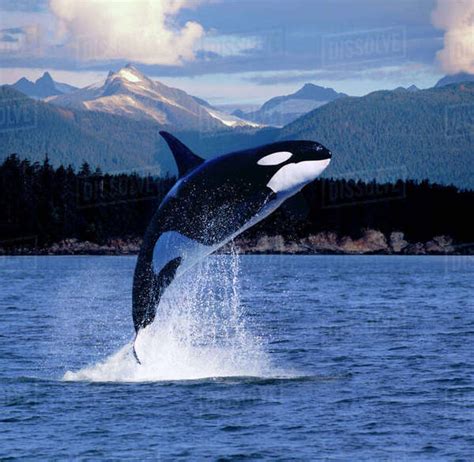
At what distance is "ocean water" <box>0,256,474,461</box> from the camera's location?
20.8 metres

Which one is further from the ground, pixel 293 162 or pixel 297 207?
pixel 293 162

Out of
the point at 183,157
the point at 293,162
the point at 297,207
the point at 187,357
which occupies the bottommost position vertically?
the point at 187,357

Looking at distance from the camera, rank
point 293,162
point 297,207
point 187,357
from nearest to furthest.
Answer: point 293,162 → point 297,207 → point 187,357

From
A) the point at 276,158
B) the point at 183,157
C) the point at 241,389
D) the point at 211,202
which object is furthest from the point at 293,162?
the point at 241,389

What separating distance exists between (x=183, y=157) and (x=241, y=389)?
703 centimetres

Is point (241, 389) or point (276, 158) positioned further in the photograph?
point (241, 389)

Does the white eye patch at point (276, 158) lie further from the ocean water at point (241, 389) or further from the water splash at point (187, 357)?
the ocean water at point (241, 389)

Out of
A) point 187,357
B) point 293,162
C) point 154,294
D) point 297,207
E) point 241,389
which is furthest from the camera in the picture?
point 187,357

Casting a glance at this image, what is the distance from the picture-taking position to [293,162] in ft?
61.8

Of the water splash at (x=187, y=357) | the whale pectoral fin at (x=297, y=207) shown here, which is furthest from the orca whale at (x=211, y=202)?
the water splash at (x=187, y=357)

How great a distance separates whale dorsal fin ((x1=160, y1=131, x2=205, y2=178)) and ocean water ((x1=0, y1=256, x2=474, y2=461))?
1973 millimetres

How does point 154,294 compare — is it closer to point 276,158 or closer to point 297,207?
point 297,207

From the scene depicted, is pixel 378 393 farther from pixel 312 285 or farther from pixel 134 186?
pixel 134 186

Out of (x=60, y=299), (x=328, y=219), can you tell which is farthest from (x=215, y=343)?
(x=328, y=219)
